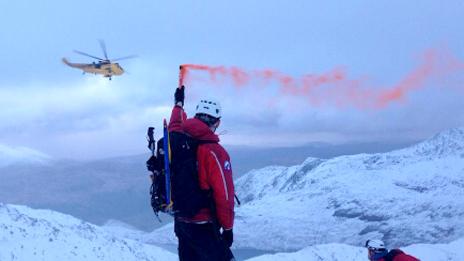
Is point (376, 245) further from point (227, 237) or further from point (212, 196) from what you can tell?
point (212, 196)

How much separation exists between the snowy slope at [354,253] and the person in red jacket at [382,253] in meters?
44.5

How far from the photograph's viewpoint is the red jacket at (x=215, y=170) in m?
9.13

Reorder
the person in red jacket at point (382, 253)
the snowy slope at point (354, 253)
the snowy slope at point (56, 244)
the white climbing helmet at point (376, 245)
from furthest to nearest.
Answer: the snowy slope at point (354, 253), the snowy slope at point (56, 244), the white climbing helmet at point (376, 245), the person in red jacket at point (382, 253)

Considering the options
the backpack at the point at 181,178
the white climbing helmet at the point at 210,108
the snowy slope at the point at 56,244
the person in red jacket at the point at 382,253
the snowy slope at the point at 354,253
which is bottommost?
the snowy slope at the point at 354,253

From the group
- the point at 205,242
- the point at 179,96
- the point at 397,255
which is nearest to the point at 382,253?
the point at 397,255

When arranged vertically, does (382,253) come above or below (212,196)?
below

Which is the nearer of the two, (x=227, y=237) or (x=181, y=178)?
(x=181, y=178)

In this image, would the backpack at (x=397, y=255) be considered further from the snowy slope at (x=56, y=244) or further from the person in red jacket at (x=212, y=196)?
the snowy slope at (x=56, y=244)

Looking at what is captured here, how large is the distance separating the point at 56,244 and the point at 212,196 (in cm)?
4148

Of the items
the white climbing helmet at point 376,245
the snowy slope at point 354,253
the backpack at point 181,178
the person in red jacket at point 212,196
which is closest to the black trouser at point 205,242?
the person in red jacket at point 212,196

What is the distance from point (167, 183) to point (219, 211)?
1.07 m

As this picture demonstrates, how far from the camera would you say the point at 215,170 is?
9.12 m

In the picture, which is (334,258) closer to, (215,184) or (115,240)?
(115,240)

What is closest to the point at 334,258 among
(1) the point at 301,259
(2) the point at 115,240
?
(1) the point at 301,259
